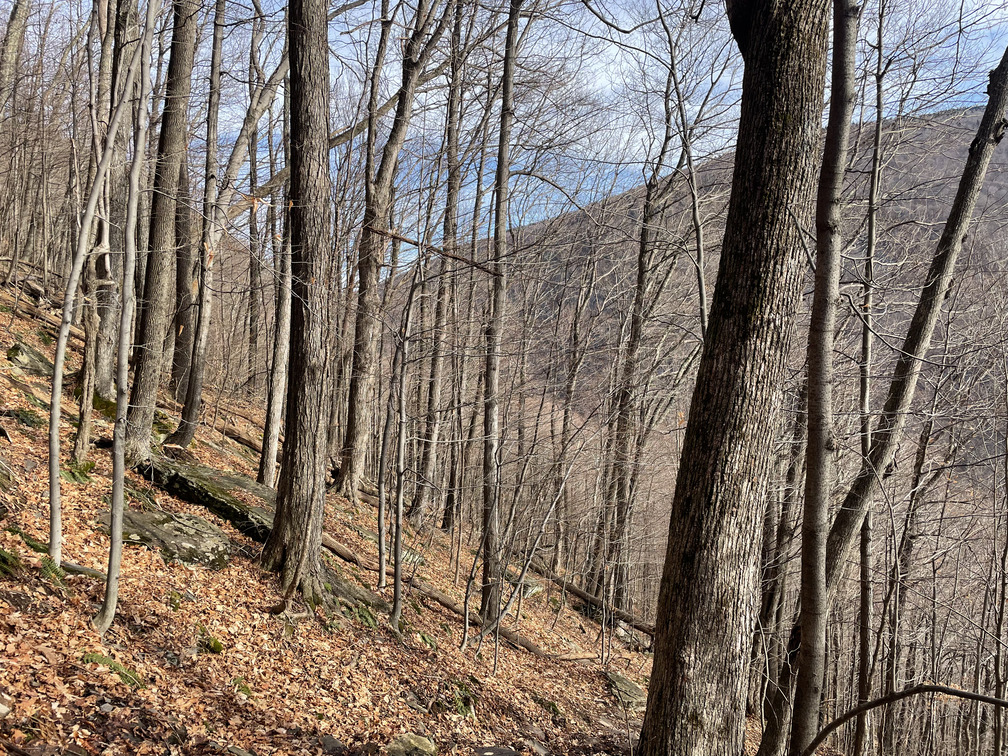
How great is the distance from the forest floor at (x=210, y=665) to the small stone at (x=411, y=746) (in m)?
0.08

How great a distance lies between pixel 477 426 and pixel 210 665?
29.5ft

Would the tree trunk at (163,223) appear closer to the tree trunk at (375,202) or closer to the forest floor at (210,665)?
the forest floor at (210,665)

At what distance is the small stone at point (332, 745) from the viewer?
14.7 ft

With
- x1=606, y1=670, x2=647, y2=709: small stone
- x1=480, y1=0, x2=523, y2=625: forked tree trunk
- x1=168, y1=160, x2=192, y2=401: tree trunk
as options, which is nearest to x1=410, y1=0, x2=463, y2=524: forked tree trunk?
x1=480, y1=0, x2=523, y2=625: forked tree trunk

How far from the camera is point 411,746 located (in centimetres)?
507

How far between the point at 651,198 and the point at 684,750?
10.4 m

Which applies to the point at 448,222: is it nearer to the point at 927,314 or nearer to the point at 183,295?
the point at 183,295

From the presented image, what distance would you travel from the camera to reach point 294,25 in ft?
19.9

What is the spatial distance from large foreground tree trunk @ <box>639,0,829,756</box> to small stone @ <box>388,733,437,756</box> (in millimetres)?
2127

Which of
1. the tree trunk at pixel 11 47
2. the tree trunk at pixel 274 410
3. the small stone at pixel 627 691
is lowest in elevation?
the small stone at pixel 627 691

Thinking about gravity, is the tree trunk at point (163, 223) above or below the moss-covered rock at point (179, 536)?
above

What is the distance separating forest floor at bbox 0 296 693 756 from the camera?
3564 millimetres

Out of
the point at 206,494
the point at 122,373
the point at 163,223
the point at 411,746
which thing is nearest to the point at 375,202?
the point at 163,223

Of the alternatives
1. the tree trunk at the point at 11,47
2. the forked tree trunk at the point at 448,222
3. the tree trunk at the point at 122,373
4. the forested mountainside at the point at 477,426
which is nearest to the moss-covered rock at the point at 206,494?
the forested mountainside at the point at 477,426
